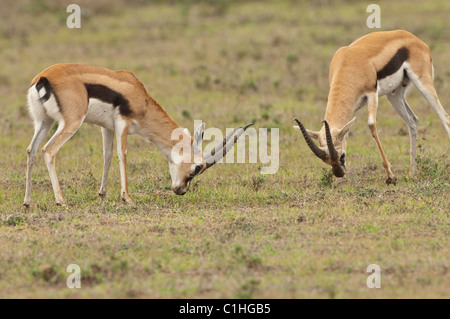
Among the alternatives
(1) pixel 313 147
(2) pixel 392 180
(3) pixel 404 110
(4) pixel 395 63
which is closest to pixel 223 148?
(1) pixel 313 147

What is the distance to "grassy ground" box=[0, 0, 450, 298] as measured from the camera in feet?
19.4

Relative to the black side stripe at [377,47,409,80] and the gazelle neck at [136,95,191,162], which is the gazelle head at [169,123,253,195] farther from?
the black side stripe at [377,47,409,80]

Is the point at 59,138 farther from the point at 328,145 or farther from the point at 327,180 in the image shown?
the point at 327,180

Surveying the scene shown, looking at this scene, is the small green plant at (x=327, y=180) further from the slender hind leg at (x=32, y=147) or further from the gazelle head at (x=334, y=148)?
the slender hind leg at (x=32, y=147)

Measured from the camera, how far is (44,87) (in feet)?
26.2

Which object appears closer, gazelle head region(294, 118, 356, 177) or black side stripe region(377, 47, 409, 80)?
gazelle head region(294, 118, 356, 177)

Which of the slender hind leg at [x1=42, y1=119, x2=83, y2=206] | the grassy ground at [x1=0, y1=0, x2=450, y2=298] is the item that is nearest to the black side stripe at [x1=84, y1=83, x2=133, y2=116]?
the slender hind leg at [x1=42, y1=119, x2=83, y2=206]

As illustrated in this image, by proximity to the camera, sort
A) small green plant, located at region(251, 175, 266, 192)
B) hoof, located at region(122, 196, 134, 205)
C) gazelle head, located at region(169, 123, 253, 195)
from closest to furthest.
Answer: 1. hoof, located at region(122, 196, 134, 205)
2. gazelle head, located at region(169, 123, 253, 195)
3. small green plant, located at region(251, 175, 266, 192)

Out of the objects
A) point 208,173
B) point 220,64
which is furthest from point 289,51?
point 208,173

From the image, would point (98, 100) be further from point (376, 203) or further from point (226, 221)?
point (376, 203)

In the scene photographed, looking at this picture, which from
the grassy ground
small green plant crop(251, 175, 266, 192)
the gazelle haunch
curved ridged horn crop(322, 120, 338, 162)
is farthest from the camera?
small green plant crop(251, 175, 266, 192)

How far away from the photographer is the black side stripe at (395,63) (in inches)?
369

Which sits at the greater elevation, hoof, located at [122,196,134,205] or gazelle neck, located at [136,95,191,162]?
gazelle neck, located at [136,95,191,162]
